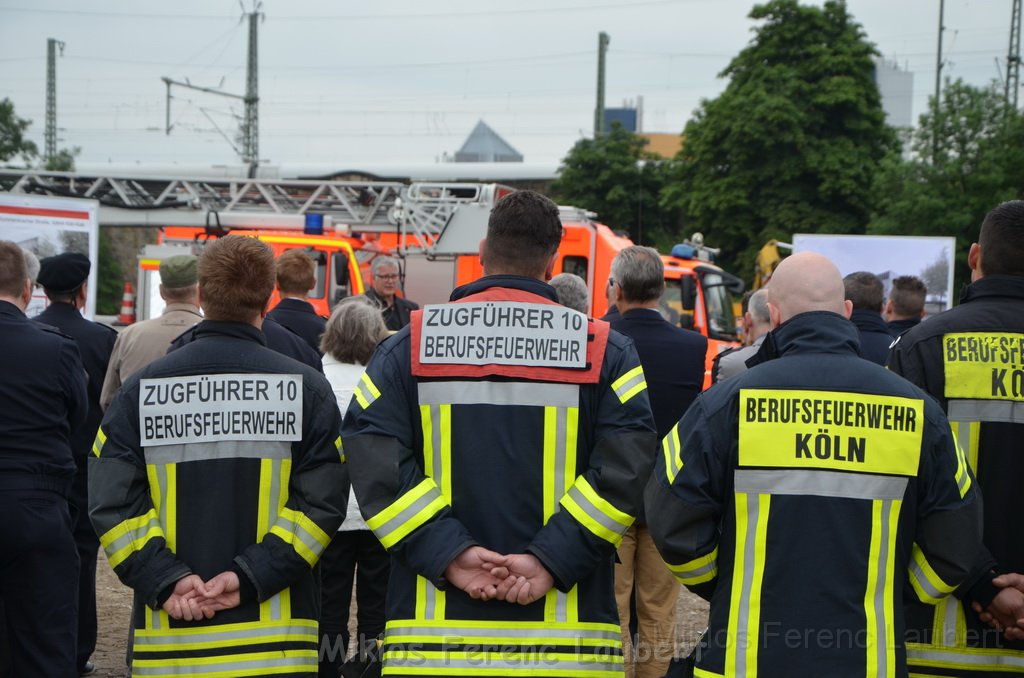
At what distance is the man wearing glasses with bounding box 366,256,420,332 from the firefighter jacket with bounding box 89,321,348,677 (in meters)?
6.16

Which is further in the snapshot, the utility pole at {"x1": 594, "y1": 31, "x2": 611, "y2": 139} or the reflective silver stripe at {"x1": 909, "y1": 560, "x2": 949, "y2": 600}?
the utility pole at {"x1": 594, "y1": 31, "x2": 611, "y2": 139}

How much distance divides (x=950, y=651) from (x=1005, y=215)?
60.1 inches

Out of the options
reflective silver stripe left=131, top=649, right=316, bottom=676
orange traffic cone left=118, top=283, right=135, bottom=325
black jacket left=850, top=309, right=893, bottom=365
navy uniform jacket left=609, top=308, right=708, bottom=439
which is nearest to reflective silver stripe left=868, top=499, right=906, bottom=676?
reflective silver stripe left=131, top=649, right=316, bottom=676

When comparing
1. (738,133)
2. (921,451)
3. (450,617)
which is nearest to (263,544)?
(450,617)

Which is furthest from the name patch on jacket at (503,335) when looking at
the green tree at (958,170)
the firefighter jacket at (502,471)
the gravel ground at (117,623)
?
the green tree at (958,170)

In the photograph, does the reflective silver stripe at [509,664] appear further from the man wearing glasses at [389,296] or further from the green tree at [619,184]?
the green tree at [619,184]

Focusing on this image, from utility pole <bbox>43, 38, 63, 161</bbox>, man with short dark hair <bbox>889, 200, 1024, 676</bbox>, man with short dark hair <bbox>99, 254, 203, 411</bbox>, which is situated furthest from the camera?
utility pole <bbox>43, 38, 63, 161</bbox>

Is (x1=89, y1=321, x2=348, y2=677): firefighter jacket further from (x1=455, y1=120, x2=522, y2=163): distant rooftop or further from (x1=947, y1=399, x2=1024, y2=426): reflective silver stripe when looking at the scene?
(x1=455, y1=120, x2=522, y2=163): distant rooftop

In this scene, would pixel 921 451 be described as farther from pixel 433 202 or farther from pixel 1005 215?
pixel 433 202

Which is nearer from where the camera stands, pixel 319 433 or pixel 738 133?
pixel 319 433

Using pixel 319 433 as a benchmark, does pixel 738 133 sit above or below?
above

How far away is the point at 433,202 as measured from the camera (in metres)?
17.1

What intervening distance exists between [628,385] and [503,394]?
0.38 m

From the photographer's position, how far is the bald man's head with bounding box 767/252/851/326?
3.29 metres
